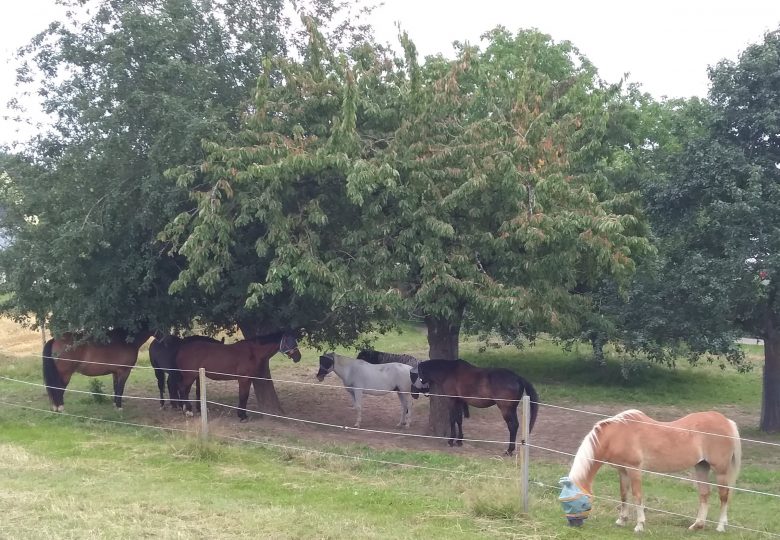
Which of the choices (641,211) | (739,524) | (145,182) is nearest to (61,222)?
(145,182)

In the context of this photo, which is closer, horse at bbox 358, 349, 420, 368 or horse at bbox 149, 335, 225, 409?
horse at bbox 149, 335, 225, 409

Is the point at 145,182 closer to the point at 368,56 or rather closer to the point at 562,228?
the point at 368,56

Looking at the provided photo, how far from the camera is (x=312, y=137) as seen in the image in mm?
11227

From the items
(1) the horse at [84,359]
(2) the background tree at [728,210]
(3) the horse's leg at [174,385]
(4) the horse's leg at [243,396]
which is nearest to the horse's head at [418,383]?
(4) the horse's leg at [243,396]

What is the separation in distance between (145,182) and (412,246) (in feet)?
14.0

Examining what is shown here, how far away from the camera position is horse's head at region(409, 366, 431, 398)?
495 inches

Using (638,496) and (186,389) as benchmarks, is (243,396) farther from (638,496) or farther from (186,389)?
(638,496)

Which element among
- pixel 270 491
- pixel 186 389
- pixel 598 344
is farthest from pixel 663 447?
pixel 598 344

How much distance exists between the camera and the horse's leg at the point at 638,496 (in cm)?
719

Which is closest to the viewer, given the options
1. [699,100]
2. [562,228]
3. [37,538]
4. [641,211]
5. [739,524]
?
[37,538]

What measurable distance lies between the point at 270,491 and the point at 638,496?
149 inches

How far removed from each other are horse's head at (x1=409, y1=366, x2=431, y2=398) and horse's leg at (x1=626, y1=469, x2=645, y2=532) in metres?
5.20

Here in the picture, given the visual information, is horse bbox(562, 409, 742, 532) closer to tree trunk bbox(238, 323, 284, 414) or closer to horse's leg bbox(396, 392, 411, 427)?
horse's leg bbox(396, 392, 411, 427)

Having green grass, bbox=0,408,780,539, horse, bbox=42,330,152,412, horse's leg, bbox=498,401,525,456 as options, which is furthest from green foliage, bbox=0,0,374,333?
horse's leg, bbox=498,401,525,456
